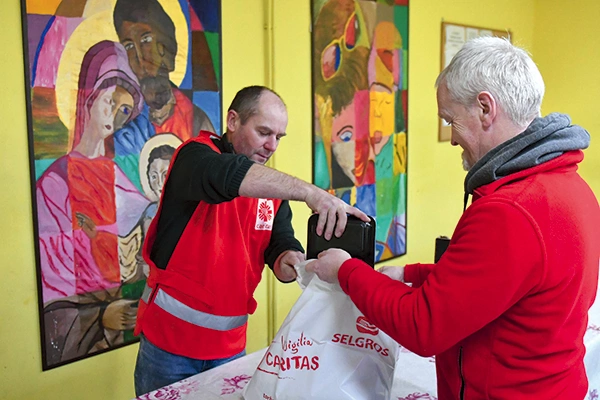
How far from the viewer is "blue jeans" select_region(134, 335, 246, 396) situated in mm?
Result: 1707

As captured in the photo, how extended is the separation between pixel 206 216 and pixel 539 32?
4.30m

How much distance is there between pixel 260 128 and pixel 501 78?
86 centimetres

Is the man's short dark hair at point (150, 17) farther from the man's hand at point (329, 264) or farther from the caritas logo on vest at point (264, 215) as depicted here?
the man's hand at point (329, 264)

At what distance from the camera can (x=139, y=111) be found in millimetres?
2332

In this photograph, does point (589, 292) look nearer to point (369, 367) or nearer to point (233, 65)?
point (369, 367)

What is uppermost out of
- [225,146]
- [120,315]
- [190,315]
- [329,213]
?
[225,146]

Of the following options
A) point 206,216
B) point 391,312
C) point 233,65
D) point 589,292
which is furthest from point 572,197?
point 233,65

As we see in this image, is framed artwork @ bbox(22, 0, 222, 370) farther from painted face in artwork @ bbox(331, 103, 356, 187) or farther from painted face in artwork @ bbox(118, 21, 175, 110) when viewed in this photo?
painted face in artwork @ bbox(331, 103, 356, 187)

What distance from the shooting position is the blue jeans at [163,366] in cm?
171

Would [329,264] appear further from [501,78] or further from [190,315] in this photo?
[190,315]

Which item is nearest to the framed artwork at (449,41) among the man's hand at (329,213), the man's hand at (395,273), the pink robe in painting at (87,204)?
the pink robe in painting at (87,204)

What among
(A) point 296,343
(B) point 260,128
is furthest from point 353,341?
(B) point 260,128

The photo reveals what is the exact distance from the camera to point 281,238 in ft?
6.15

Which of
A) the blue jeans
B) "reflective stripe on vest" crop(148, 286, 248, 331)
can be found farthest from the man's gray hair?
the blue jeans
